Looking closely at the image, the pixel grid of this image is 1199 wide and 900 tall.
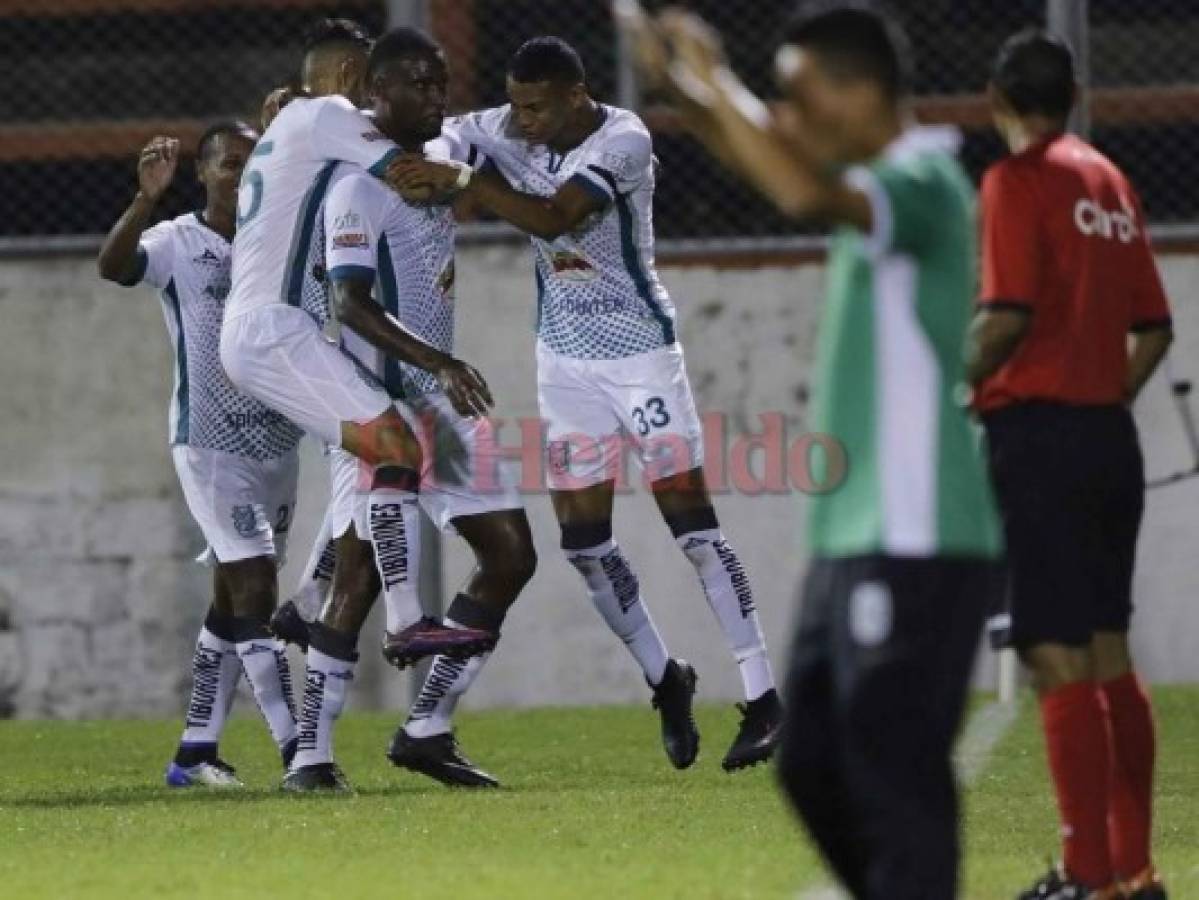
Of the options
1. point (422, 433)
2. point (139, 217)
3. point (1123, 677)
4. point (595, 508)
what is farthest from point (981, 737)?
point (1123, 677)

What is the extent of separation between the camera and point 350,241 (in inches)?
351

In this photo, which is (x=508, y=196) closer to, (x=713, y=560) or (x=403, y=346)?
(x=403, y=346)

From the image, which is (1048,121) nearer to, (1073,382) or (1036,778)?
(1073,382)

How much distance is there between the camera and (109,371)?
12.5 metres

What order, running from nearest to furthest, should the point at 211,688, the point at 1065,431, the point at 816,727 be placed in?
the point at 816,727
the point at 1065,431
the point at 211,688

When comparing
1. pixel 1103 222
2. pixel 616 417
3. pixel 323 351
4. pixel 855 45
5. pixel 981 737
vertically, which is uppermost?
pixel 855 45

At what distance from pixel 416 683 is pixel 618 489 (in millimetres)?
1205

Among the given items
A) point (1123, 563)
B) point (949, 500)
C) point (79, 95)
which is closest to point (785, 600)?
point (79, 95)

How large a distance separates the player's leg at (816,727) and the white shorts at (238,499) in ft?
16.1

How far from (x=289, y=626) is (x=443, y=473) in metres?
0.85

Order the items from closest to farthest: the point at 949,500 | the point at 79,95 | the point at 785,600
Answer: the point at 949,500 < the point at 785,600 < the point at 79,95

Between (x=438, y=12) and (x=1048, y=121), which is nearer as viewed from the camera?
(x=1048, y=121)

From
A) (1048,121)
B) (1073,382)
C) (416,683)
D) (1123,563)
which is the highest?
(1048,121)

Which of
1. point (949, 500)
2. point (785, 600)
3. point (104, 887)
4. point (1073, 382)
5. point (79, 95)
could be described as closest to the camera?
point (949, 500)
